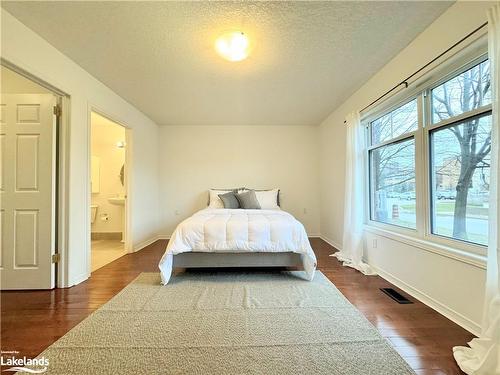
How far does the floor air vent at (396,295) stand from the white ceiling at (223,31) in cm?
232

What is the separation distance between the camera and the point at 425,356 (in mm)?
1327

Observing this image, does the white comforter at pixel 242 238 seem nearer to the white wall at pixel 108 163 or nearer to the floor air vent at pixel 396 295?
the floor air vent at pixel 396 295

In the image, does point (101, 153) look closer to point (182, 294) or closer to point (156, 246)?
point (156, 246)

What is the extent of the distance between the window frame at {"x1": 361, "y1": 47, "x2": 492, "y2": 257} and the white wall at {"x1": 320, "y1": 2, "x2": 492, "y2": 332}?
128mm

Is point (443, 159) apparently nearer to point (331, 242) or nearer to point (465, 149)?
point (465, 149)

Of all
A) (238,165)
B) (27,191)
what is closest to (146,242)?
(27,191)

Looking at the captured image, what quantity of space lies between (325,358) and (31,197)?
290 centimetres

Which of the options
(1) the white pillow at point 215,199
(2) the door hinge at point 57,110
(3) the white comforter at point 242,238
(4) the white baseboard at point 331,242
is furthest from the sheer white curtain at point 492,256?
(2) the door hinge at point 57,110

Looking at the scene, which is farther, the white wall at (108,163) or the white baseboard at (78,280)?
the white wall at (108,163)

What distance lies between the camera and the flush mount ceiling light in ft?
6.24

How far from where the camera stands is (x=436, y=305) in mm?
1822

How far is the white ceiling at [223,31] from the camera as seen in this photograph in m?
1.67

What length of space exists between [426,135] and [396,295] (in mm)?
1497

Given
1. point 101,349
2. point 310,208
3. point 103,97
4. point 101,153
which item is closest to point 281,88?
point 103,97
